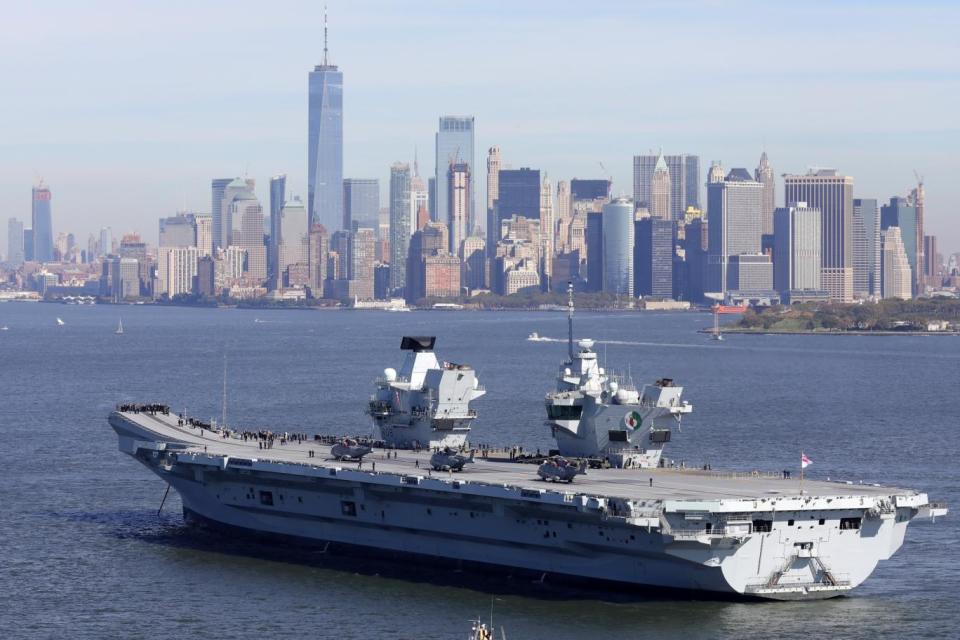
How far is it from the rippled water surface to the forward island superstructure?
0.79 m

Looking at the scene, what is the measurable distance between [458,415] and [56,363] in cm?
7181

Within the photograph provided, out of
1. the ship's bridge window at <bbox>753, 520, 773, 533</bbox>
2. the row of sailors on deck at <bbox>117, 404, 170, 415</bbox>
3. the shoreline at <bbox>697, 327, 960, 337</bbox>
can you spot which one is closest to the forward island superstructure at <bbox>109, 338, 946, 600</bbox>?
the ship's bridge window at <bbox>753, 520, 773, 533</bbox>

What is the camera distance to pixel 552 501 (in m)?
38.3

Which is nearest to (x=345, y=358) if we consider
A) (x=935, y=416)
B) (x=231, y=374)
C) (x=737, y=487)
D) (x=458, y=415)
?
(x=231, y=374)

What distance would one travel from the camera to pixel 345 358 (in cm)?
12356

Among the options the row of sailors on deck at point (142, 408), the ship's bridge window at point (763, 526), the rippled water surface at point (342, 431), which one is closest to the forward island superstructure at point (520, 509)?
the ship's bridge window at point (763, 526)

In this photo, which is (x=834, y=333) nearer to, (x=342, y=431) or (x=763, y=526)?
(x=342, y=431)

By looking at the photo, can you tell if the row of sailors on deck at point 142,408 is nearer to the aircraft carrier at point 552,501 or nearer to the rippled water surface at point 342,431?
the rippled water surface at point 342,431

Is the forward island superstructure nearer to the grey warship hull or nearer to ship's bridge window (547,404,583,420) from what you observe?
the grey warship hull

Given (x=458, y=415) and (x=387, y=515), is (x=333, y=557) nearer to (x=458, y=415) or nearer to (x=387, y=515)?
(x=387, y=515)

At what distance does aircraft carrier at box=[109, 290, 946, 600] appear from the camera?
122 ft

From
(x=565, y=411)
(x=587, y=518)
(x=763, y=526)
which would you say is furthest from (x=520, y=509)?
(x=565, y=411)

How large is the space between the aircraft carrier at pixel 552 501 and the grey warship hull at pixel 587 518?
41 millimetres

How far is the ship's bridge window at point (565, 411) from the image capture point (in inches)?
1773
